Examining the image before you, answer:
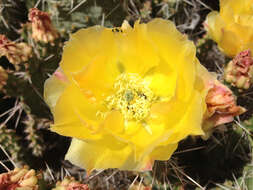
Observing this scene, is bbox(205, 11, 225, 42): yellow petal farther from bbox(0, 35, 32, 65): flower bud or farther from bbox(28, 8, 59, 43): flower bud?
bbox(0, 35, 32, 65): flower bud

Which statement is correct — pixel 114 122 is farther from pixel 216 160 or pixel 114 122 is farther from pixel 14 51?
pixel 216 160

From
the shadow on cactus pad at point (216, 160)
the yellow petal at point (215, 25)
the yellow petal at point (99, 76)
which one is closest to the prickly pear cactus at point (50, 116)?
the shadow on cactus pad at point (216, 160)

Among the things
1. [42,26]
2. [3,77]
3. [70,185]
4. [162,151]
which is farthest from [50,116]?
[162,151]

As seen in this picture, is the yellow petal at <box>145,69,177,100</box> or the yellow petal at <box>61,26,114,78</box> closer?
the yellow petal at <box>61,26,114,78</box>

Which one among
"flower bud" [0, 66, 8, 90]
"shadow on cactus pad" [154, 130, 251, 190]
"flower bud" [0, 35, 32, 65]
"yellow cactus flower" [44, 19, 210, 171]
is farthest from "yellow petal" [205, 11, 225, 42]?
"flower bud" [0, 66, 8, 90]

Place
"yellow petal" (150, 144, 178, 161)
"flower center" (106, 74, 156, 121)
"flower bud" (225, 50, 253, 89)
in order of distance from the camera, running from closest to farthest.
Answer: "yellow petal" (150, 144, 178, 161), "flower bud" (225, 50, 253, 89), "flower center" (106, 74, 156, 121)

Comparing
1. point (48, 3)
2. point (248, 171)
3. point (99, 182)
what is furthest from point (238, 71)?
point (48, 3)

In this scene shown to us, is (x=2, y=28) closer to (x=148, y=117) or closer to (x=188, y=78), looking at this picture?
(x=148, y=117)

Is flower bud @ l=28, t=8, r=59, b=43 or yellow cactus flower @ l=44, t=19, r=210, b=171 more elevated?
flower bud @ l=28, t=8, r=59, b=43
